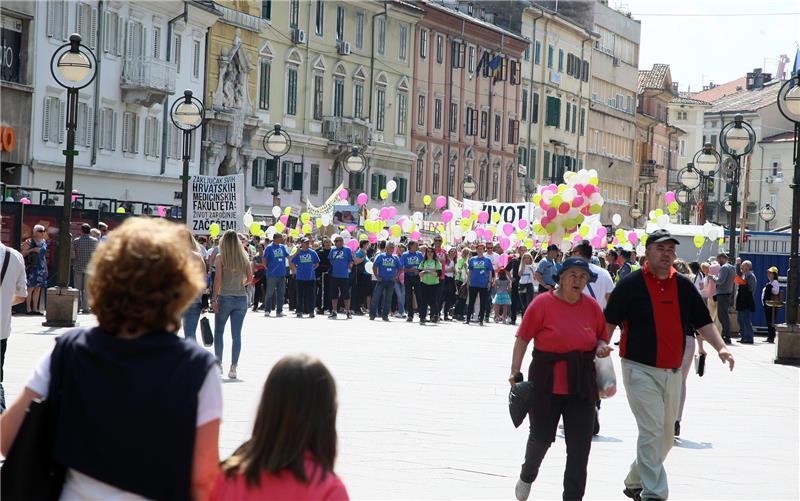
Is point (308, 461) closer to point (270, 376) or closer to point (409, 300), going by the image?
point (270, 376)

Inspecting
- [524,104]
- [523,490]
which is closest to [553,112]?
[524,104]

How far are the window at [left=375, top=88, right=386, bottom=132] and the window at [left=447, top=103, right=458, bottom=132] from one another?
789 cm

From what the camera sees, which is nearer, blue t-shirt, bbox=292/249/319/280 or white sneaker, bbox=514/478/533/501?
white sneaker, bbox=514/478/533/501

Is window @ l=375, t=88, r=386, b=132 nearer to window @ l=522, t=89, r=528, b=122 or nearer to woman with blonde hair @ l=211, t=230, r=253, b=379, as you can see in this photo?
window @ l=522, t=89, r=528, b=122

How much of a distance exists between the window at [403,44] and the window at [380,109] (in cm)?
225

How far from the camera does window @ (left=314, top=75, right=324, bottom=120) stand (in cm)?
6606

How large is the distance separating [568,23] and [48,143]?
179 ft

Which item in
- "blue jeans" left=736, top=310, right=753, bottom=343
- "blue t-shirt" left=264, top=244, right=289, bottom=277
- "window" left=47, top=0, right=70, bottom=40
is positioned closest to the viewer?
"blue jeans" left=736, top=310, right=753, bottom=343

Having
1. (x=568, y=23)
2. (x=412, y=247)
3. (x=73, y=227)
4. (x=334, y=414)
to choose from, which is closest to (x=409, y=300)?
(x=412, y=247)

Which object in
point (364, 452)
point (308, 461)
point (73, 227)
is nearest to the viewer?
point (308, 461)

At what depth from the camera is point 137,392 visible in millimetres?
4402

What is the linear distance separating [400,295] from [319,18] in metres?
31.6

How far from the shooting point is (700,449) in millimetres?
13320

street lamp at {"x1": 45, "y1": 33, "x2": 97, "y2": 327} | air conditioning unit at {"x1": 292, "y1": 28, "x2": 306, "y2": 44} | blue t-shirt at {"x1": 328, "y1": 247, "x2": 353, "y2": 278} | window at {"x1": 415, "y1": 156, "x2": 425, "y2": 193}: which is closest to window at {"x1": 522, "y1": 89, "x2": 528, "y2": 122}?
window at {"x1": 415, "y1": 156, "x2": 425, "y2": 193}
